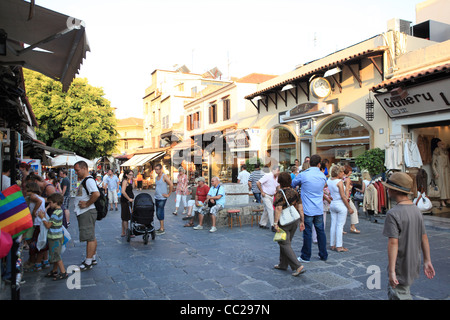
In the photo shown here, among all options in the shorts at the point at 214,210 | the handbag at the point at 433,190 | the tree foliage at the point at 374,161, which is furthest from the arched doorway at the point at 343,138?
the shorts at the point at 214,210

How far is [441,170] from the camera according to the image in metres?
10.7

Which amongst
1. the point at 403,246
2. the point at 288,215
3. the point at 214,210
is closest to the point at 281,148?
the point at 214,210

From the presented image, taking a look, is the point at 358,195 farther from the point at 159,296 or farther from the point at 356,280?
the point at 159,296

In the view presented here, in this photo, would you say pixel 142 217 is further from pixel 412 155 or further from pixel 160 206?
pixel 412 155

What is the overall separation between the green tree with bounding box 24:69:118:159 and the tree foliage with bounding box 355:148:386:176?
62.8 ft

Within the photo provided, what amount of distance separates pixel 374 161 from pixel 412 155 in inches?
44.7

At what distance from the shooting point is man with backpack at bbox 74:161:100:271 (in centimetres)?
526

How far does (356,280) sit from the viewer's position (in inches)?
185

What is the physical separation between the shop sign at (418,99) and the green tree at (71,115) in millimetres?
19797

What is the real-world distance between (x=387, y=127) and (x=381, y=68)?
7.25 feet

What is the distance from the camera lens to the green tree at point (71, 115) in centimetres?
2189

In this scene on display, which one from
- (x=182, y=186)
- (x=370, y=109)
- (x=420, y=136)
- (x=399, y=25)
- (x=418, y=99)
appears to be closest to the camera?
(x=418, y=99)

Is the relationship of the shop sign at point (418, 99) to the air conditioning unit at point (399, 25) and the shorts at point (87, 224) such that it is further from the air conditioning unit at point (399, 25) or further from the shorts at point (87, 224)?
the shorts at point (87, 224)
